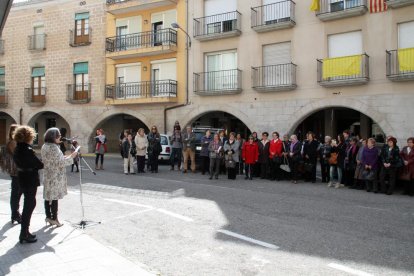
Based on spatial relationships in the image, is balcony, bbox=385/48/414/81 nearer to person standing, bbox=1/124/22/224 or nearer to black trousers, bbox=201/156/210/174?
black trousers, bbox=201/156/210/174

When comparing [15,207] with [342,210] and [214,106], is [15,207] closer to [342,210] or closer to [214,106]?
[342,210]

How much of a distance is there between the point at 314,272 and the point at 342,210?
405 cm

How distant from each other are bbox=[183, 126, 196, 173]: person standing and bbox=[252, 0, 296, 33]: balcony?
7.46 meters

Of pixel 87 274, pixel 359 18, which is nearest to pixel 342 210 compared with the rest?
pixel 87 274

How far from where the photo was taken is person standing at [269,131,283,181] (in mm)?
13719

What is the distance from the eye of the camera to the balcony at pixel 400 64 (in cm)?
1623

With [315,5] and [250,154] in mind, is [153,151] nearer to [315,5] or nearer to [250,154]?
[250,154]

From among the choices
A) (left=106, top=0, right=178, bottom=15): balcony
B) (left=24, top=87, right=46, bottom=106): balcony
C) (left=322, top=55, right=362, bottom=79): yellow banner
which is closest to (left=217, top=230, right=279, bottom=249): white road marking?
(left=322, top=55, right=362, bottom=79): yellow banner

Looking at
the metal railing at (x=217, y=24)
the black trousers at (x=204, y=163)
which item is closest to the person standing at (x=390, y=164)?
the black trousers at (x=204, y=163)

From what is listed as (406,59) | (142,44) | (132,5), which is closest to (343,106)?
(406,59)

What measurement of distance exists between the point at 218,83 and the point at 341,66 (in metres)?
6.50

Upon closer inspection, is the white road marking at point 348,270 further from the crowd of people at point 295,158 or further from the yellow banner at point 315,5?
the yellow banner at point 315,5

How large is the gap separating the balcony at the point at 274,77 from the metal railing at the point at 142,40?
18.5 ft

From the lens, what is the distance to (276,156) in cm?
1371
